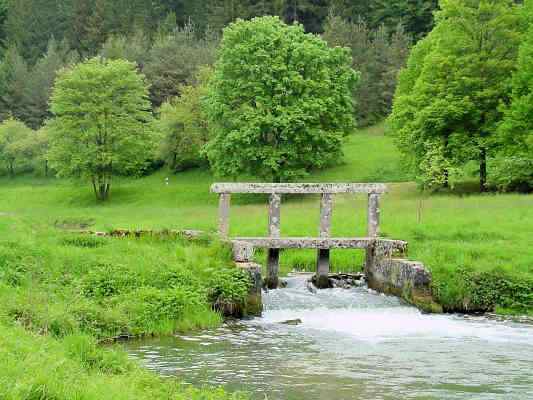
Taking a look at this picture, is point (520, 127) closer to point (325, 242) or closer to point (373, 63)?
point (325, 242)

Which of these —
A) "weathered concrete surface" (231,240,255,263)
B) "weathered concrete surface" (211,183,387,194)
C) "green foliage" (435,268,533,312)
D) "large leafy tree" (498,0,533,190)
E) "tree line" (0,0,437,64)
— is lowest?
"green foliage" (435,268,533,312)

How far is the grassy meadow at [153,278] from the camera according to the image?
422 inches

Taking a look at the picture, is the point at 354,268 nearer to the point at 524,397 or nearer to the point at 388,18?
the point at 524,397

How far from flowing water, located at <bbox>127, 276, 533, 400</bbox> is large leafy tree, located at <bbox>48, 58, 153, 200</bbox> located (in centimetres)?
3930

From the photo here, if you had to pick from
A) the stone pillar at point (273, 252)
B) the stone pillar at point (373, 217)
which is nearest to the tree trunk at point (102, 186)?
the stone pillar at point (273, 252)

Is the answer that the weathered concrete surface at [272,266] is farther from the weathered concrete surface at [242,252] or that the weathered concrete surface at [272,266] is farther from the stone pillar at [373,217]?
the stone pillar at [373,217]

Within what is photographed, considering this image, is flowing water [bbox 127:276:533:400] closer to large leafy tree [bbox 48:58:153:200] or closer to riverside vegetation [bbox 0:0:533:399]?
riverside vegetation [bbox 0:0:533:399]

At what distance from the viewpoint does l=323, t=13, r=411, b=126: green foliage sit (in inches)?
2982

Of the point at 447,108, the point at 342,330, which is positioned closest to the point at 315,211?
the point at 447,108

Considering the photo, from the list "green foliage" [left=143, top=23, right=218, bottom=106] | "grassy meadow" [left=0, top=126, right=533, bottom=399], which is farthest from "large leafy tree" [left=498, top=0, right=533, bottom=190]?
"green foliage" [left=143, top=23, right=218, bottom=106]

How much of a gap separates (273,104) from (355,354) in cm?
3497

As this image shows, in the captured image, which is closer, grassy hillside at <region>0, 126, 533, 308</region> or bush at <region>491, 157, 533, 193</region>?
grassy hillside at <region>0, 126, 533, 308</region>

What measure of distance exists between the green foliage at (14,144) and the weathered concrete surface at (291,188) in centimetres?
5504

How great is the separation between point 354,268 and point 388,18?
7052cm
